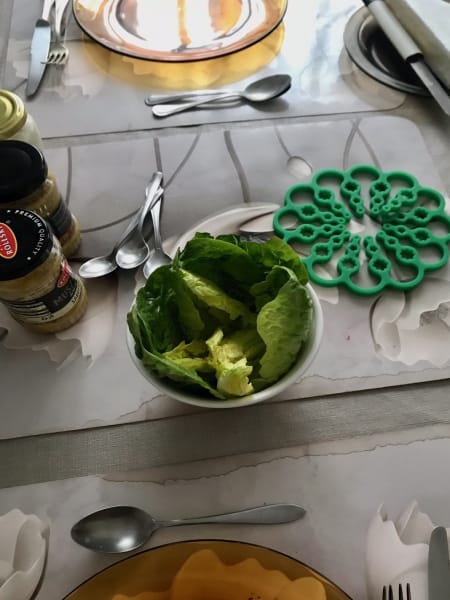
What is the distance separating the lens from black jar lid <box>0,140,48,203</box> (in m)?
0.51

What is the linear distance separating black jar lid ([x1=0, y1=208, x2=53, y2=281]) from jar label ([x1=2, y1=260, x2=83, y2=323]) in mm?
46

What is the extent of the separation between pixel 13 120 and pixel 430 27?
523 mm

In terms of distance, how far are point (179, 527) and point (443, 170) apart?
0.48 metres

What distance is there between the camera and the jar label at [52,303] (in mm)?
509

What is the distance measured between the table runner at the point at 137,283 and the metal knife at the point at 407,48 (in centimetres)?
5

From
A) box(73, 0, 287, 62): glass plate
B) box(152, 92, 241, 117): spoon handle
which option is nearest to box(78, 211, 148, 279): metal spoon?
box(152, 92, 241, 117): spoon handle

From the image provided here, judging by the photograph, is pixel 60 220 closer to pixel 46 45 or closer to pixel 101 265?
pixel 101 265

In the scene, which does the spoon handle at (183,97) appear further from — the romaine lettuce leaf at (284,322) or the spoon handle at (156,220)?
the romaine lettuce leaf at (284,322)

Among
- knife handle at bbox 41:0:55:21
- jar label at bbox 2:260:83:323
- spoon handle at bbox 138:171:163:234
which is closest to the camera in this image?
jar label at bbox 2:260:83:323

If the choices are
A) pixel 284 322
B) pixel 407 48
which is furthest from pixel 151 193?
pixel 407 48

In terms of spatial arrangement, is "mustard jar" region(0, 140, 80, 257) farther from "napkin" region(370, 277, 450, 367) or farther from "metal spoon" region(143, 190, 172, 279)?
"napkin" region(370, 277, 450, 367)

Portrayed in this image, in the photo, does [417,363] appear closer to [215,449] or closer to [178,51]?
[215,449]

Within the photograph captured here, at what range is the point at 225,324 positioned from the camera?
49cm

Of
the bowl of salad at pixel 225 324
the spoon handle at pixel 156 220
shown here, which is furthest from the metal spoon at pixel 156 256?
the bowl of salad at pixel 225 324
